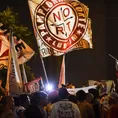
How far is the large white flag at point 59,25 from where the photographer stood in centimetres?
1405

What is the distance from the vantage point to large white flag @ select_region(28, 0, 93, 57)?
1405 centimetres

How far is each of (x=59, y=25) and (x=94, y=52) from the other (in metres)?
12.2

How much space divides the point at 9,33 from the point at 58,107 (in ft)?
17.3

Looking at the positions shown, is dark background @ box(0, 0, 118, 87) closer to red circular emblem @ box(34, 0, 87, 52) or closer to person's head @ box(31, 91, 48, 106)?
red circular emblem @ box(34, 0, 87, 52)

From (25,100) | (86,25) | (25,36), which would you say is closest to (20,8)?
(25,36)

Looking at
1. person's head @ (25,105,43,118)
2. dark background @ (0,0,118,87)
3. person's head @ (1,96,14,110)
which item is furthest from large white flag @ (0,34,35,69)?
dark background @ (0,0,118,87)

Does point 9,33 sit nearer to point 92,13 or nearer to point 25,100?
point 25,100

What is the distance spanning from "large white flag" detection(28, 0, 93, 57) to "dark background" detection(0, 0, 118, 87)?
1069 cm

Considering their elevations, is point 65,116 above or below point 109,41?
below

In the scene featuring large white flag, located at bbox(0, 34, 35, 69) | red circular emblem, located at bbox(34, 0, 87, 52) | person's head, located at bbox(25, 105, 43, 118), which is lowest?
person's head, located at bbox(25, 105, 43, 118)

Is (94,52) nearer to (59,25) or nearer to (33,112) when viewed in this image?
(59,25)

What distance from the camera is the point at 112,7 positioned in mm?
27000

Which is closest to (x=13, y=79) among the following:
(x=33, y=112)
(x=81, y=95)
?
(x=81, y=95)

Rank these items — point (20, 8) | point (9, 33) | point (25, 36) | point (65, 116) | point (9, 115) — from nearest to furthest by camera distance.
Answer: point (9, 115), point (65, 116), point (9, 33), point (25, 36), point (20, 8)
